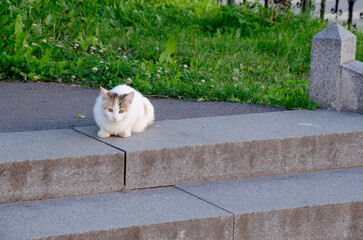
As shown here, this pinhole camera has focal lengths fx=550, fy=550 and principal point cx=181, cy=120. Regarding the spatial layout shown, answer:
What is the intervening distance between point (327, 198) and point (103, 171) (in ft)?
5.14

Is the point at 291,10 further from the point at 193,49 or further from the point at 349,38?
the point at 349,38

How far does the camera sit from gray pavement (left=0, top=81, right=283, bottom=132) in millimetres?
4621

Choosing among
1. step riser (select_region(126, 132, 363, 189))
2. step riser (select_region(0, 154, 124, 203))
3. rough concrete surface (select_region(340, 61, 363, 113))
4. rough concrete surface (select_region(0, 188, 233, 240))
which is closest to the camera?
rough concrete surface (select_region(0, 188, 233, 240))

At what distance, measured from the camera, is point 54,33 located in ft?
23.0

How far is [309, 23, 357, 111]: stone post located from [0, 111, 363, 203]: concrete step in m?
0.43

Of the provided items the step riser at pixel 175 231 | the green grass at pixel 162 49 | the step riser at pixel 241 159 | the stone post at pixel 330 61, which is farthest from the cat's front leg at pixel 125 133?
the stone post at pixel 330 61

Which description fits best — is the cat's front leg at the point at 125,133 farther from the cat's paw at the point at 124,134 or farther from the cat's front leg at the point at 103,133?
the cat's front leg at the point at 103,133

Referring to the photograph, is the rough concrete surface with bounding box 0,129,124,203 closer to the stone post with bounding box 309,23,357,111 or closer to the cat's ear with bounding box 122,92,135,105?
the cat's ear with bounding box 122,92,135,105

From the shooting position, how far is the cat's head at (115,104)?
155 inches

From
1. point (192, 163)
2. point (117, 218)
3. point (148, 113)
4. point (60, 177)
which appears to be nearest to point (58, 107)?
point (148, 113)

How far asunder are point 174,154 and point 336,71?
209 cm

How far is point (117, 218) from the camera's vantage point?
3318 millimetres

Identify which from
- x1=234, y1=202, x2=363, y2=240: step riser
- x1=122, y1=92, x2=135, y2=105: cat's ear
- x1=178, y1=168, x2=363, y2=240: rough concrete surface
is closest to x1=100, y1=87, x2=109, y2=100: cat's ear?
x1=122, y1=92, x2=135, y2=105: cat's ear

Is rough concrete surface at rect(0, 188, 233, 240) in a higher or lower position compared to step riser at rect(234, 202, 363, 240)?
higher
